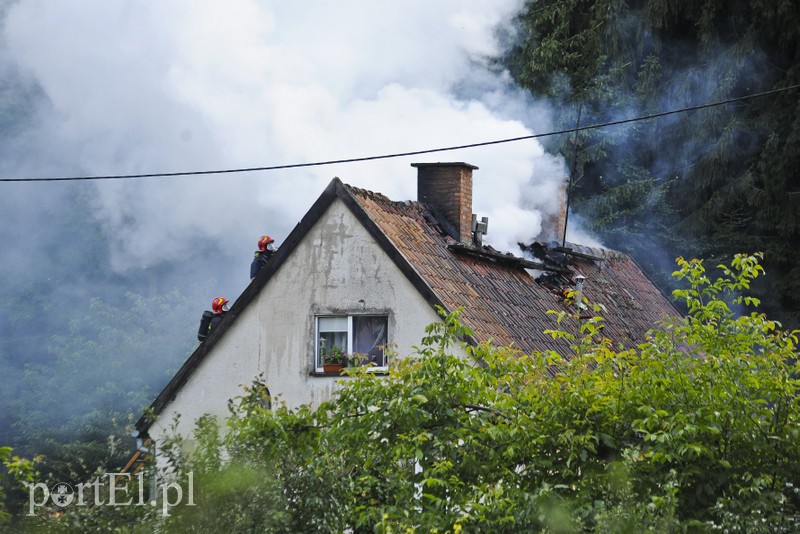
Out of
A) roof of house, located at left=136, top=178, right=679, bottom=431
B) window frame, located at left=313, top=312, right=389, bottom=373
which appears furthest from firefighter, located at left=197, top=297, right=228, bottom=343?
window frame, located at left=313, top=312, right=389, bottom=373

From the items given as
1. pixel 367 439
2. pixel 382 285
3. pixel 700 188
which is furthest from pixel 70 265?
pixel 367 439

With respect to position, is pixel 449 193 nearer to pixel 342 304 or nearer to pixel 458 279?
pixel 458 279

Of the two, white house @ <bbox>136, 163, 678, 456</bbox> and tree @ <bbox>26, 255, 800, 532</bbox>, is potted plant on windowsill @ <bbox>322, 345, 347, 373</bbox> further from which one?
tree @ <bbox>26, 255, 800, 532</bbox>

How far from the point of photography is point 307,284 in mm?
16859

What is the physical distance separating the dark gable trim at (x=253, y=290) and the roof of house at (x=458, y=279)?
0.04ft

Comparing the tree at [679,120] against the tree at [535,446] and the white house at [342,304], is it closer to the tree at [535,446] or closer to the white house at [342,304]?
the white house at [342,304]

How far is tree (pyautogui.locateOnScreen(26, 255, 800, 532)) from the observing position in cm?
741

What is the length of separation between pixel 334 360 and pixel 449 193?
4.10 meters

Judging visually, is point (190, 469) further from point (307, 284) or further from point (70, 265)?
point (70, 265)

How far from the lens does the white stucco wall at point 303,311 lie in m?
16.3

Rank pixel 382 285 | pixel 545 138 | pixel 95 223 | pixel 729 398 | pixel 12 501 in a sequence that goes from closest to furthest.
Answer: pixel 12 501 < pixel 729 398 < pixel 382 285 < pixel 545 138 < pixel 95 223

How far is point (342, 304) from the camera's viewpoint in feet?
54.4

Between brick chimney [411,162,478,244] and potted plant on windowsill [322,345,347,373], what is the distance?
3.24 m

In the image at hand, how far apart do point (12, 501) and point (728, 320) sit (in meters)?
4.69
